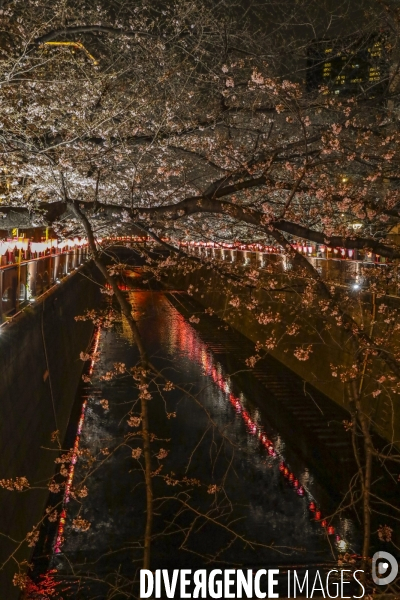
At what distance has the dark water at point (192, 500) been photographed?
9414mm

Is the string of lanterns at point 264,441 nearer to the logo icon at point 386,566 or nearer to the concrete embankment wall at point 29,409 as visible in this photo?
the logo icon at point 386,566

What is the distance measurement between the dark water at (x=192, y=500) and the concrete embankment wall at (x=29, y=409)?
0.79m

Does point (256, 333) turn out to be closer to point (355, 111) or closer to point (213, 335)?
point (213, 335)

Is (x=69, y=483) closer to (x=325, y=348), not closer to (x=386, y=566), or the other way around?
(x=386, y=566)

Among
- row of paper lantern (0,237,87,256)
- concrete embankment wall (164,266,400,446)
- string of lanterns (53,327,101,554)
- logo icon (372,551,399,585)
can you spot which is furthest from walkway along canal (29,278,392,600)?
row of paper lantern (0,237,87,256)

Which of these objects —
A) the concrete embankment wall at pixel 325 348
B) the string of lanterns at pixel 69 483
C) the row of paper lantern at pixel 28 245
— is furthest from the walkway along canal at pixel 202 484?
the row of paper lantern at pixel 28 245

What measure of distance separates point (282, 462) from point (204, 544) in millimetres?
3989

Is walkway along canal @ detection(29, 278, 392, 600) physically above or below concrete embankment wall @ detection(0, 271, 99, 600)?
below

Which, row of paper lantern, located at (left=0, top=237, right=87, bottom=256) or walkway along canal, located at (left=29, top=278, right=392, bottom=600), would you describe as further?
row of paper lantern, located at (left=0, top=237, right=87, bottom=256)

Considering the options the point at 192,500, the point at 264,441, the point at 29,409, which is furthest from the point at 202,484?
the point at 29,409

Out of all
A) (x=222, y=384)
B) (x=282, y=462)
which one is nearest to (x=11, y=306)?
(x=282, y=462)

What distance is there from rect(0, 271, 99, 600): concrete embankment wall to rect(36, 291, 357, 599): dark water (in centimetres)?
79

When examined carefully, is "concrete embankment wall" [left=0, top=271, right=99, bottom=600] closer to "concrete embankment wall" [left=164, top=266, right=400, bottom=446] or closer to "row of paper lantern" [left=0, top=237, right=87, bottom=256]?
"row of paper lantern" [left=0, top=237, right=87, bottom=256]

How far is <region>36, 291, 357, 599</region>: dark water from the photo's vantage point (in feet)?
30.9
